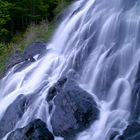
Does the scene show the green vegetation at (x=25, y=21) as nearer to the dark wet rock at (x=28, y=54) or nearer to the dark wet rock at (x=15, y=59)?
the dark wet rock at (x=15, y=59)

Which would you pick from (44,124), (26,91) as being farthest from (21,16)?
(44,124)

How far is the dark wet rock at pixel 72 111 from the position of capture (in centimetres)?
1702

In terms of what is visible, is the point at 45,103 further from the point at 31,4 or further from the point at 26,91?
the point at 31,4

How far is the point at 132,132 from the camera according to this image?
15750 millimetres

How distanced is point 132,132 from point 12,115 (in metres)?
5.24

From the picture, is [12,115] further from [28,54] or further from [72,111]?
[28,54]

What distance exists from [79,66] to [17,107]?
127 inches

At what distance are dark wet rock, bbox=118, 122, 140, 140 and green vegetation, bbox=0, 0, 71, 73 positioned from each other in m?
9.88

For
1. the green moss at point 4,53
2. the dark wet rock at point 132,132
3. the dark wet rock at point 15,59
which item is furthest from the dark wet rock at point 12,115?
the dark wet rock at point 132,132

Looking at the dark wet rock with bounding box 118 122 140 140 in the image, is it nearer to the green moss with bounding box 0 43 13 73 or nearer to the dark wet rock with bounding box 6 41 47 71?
the dark wet rock with bounding box 6 41 47 71

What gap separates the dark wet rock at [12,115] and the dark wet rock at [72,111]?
5.05 feet

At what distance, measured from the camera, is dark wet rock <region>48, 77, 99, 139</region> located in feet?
55.9

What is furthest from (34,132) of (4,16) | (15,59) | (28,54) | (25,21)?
(25,21)

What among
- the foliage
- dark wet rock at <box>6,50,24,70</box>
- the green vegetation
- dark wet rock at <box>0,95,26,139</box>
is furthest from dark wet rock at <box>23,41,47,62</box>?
dark wet rock at <box>0,95,26,139</box>
